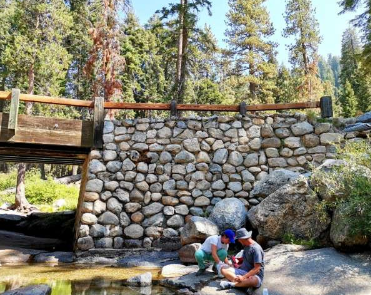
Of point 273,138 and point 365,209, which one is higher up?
point 273,138

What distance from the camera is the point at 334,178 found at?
609cm

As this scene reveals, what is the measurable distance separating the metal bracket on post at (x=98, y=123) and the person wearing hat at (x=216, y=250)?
421 centimetres

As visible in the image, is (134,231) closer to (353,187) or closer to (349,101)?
(353,187)

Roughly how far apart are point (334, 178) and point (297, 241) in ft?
4.58

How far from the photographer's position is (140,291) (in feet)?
16.5

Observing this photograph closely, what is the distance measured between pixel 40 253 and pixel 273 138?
6450mm

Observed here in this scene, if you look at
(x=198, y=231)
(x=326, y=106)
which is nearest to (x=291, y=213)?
(x=198, y=231)

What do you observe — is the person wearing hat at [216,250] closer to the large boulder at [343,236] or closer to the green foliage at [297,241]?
the green foliage at [297,241]

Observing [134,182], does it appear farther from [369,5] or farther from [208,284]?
[369,5]

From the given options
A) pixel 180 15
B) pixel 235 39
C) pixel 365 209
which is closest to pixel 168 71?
pixel 235 39

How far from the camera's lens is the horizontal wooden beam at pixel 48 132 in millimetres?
7949

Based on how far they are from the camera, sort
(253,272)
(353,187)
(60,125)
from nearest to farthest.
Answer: (253,272) → (353,187) → (60,125)

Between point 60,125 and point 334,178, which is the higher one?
point 60,125

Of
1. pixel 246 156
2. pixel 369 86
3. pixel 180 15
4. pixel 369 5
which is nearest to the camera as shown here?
pixel 246 156
